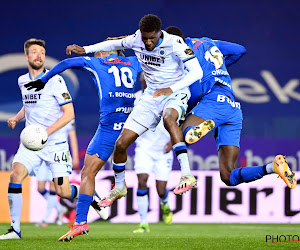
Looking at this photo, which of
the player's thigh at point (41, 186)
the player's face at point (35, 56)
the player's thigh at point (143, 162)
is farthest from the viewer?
the player's thigh at point (41, 186)

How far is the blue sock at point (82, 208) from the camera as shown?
7.54m

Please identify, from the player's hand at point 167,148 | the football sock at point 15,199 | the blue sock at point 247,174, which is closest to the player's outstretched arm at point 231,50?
the blue sock at point 247,174

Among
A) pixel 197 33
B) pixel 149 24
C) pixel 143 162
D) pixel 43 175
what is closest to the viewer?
pixel 149 24

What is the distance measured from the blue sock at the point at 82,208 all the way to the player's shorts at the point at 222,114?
1.59 meters

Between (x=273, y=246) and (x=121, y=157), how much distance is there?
6.48 ft

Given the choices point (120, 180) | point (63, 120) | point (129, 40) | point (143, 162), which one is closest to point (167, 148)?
point (143, 162)

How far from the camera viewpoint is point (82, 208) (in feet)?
24.9

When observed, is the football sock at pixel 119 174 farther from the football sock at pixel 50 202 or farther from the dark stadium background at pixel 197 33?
the dark stadium background at pixel 197 33

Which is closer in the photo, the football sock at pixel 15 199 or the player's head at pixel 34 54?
the football sock at pixel 15 199

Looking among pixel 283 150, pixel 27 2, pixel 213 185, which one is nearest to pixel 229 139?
pixel 213 185

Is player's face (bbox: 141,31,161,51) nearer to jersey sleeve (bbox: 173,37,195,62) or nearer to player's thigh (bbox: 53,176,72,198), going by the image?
jersey sleeve (bbox: 173,37,195,62)

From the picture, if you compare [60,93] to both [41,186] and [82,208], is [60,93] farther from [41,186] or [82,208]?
[41,186]

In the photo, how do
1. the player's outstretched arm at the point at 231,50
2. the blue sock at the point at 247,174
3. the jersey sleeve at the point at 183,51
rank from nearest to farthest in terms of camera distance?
1. the jersey sleeve at the point at 183,51
2. the blue sock at the point at 247,174
3. the player's outstretched arm at the point at 231,50

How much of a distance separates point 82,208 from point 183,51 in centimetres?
215
